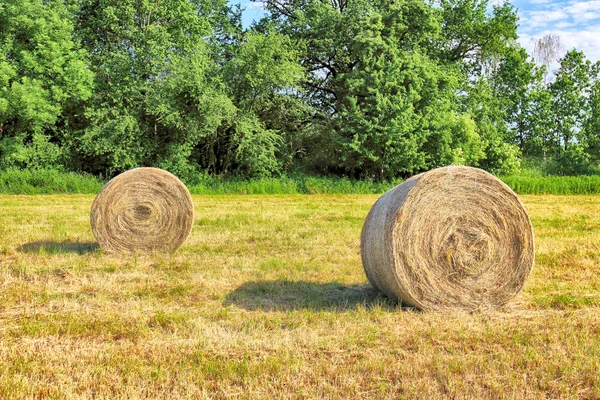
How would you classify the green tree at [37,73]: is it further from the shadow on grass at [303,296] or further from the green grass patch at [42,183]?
the shadow on grass at [303,296]

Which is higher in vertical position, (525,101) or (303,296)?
(525,101)

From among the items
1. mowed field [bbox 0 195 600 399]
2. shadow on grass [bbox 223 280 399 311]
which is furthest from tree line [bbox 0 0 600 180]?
shadow on grass [bbox 223 280 399 311]

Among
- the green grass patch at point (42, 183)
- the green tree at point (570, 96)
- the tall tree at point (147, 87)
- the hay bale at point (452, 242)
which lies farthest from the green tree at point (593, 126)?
the hay bale at point (452, 242)

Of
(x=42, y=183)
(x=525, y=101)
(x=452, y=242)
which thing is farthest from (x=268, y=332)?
(x=525, y=101)

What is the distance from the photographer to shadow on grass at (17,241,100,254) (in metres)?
9.61

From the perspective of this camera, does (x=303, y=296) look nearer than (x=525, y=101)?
Yes

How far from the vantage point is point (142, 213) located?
33.4 feet

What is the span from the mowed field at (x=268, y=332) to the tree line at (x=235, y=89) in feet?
53.3

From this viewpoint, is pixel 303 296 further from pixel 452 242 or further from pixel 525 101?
pixel 525 101

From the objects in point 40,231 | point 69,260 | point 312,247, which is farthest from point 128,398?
point 40,231

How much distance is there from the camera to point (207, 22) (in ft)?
92.8

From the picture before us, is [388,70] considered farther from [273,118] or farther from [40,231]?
[40,231]

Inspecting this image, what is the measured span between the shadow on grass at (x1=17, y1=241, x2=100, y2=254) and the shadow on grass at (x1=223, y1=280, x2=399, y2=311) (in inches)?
155

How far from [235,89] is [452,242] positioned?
21768mm
